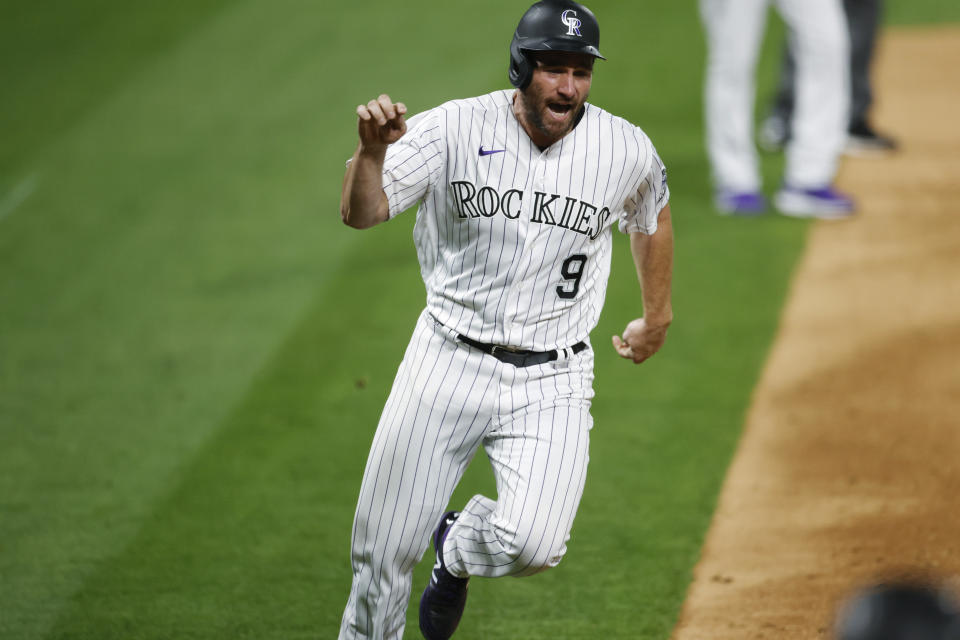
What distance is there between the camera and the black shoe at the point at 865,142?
8.70 metres

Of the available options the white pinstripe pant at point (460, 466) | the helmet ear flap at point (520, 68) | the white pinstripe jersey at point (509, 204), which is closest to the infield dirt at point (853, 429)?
the white pinstripe pant at point (460, 466)

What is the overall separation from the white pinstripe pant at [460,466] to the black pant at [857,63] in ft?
18.5

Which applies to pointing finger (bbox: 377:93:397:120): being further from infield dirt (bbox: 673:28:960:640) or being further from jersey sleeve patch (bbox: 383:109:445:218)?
infield dirt (bbox: 673:28:960:640)

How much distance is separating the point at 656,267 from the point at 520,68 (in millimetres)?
810

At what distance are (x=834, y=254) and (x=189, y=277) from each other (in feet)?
12.4

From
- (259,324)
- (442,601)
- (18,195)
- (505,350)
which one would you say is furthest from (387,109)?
(18,195)

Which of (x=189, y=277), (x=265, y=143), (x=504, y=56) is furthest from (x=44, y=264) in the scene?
(x=504, y=56)

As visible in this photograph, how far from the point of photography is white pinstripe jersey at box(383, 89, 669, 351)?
361cm

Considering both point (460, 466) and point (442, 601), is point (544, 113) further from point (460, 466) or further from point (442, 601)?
point (442, 601)

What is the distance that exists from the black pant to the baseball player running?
534 cm

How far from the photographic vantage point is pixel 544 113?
3576 mm

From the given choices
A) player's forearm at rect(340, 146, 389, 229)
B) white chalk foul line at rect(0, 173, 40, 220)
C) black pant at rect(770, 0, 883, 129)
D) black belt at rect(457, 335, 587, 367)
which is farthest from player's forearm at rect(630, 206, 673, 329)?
white chalk foul line at rect(0, 173, 40, 220)

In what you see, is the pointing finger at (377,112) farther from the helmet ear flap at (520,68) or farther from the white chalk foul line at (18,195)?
the white chalk foul line at (18,195)

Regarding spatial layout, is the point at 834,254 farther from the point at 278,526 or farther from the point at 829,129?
the point at 278,526
